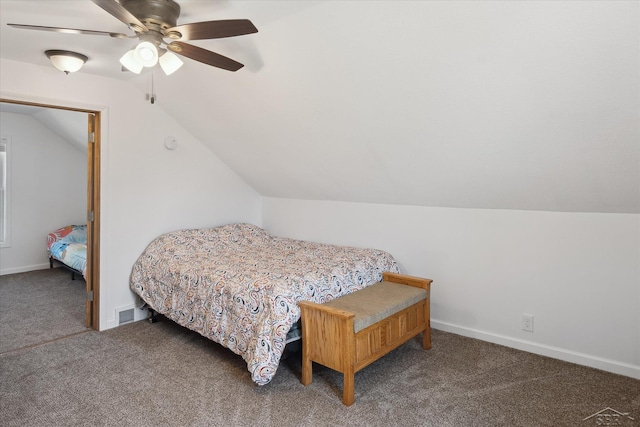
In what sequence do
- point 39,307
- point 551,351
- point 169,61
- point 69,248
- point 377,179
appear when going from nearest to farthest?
point 169,61 → point 551,351 → point 377,179 → point 39,307 → point 69,248

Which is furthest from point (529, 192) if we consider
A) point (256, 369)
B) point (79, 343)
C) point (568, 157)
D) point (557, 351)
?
point (79, 343)

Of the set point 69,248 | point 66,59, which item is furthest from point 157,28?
point 69,248

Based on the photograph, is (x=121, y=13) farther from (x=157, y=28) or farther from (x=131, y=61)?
(x=131, y=61)

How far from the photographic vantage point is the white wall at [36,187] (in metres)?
5.05

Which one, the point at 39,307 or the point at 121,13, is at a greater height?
the point at 121,13

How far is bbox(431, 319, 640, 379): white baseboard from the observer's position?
7.95 feet

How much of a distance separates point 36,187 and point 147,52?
466 centimetres

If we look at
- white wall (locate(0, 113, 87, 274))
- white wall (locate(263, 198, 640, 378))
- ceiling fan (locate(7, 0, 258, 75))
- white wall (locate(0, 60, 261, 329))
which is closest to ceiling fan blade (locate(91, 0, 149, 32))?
ceiling fan (locate(7, 0, 258, 75))

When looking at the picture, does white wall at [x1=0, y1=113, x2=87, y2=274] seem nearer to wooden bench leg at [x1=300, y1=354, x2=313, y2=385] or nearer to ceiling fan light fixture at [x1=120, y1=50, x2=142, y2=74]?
ceiling fan light fixture at [x1=120, y1=50, x2=142, y2=74]

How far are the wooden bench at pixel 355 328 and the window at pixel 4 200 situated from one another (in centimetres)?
490

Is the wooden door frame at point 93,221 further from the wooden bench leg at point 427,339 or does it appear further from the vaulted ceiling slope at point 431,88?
the wooden bench leg at point 427,339

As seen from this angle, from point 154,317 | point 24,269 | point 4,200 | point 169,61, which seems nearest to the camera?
point 169,61

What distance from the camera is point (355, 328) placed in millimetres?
2166

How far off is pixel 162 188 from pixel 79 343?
1.47m
